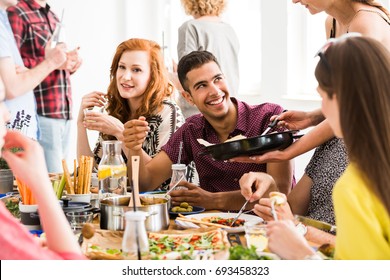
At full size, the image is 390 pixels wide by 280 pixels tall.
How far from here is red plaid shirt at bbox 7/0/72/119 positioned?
4.25m

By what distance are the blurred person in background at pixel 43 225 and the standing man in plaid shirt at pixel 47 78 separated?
3.16 meters

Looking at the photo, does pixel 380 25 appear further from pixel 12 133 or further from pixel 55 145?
pixel 55 145

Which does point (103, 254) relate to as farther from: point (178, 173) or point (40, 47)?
point (40, 47)

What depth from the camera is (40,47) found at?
14.5ft

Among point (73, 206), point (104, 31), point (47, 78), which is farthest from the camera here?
point (104, 31)

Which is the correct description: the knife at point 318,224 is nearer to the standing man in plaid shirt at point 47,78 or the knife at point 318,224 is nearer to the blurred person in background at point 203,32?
the blurred person in background at point 203,32

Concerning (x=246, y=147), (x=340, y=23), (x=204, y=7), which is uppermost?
(x=204, y=7)

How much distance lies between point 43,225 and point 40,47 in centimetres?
338

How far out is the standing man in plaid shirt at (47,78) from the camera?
4.28 metres

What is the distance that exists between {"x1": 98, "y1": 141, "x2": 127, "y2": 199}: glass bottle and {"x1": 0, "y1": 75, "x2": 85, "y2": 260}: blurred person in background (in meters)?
0.91

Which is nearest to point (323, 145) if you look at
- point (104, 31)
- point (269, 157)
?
point (269, 157)

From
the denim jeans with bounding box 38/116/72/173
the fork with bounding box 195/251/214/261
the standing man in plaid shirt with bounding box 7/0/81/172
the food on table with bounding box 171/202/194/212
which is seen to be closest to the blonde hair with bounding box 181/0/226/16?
the standing man in plaid shirt with bounding box 7/0/81/172

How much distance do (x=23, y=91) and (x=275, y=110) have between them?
1.93 meters

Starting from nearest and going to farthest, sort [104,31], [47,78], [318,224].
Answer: [318,224] → [47,78] → [104,31]
